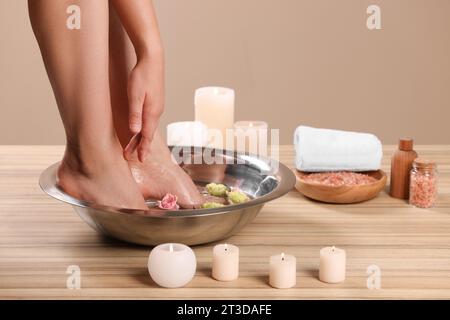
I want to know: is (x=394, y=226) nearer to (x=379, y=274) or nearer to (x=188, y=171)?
(x=379, y=274)

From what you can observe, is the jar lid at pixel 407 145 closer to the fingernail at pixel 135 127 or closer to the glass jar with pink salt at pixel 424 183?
the glass jar with pink salt at pixel 424 183

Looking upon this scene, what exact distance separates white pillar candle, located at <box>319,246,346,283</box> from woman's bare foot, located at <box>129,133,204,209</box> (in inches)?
11.6

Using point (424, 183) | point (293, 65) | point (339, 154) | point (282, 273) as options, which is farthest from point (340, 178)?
point (293, 65)

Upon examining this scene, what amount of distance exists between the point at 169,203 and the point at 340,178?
37cm

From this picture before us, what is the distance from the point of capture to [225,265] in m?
1.20

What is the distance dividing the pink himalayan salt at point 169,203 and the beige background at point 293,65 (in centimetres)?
174

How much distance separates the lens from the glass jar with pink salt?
1538 millimetres

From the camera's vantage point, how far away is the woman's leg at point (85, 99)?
4.01ft

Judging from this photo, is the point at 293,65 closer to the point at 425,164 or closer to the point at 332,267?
the point at 425,164

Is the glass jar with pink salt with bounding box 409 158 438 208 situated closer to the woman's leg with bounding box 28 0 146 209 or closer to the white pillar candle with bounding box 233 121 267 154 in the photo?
the white pillar candle with bounding box 233 121 267 154

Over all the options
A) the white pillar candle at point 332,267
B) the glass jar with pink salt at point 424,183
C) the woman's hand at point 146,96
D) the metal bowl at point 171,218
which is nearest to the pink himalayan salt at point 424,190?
the glass jar with pink salt at point 424,183

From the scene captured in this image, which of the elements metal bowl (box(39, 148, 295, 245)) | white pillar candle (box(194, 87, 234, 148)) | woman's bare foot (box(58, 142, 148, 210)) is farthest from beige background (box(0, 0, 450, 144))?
woman's bare foot (box(58, 142, 148, 210))
